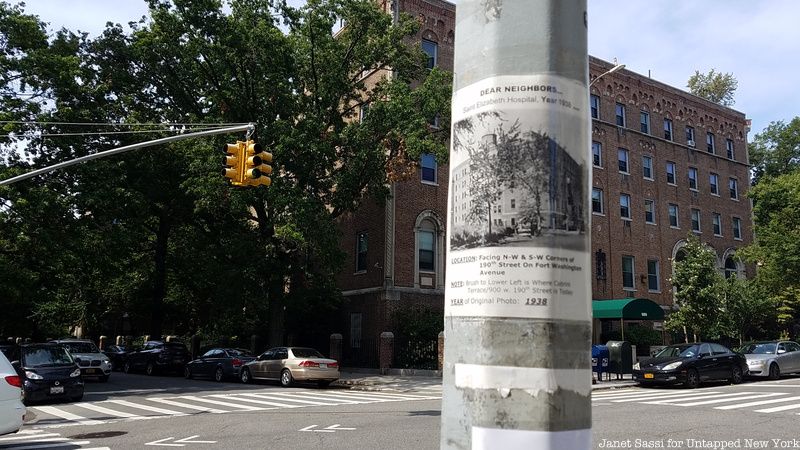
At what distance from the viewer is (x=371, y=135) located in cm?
2514

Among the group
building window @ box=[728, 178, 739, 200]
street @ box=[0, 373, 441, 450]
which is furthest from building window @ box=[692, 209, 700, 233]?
street @ box=[0, 373, 441, 450]

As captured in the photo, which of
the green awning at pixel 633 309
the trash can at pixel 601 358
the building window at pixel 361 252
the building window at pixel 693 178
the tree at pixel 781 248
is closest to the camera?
the trash can at pixel 601 358

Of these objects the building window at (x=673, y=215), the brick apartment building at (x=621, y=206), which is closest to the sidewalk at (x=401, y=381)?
the brick apartment building at (x=621, y=206)

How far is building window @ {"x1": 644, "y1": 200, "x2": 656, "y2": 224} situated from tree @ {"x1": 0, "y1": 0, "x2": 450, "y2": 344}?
19.4m

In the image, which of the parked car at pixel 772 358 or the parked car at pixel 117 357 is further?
the parked car at pixel 117 357

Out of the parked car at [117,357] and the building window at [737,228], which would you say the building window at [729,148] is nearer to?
the building window at [737,228]

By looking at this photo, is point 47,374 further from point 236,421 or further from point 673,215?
point 673,215

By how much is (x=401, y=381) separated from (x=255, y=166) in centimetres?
1269

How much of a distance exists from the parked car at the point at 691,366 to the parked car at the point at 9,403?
17994mm

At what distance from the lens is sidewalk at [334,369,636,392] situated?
2141cm

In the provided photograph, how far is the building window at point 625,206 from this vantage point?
38.6 m

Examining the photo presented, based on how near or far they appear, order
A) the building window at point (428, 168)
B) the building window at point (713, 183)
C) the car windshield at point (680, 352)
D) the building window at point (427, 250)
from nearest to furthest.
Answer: the car windshield at point (680, 352), the building window at point (427, 250), the building window at point (428, 168), the building window at point (713, 183)

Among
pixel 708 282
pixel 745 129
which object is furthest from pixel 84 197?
pixel 745 129

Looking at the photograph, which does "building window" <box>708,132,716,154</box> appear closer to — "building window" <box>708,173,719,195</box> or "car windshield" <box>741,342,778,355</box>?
"building window" <box>708,173,719,195</box>
